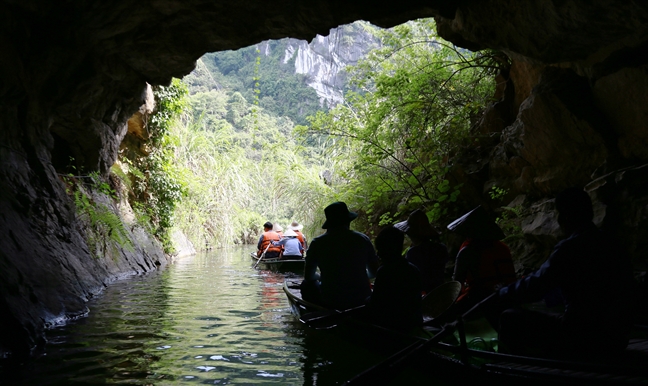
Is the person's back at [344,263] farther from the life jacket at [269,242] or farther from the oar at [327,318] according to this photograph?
the life jacket at [269,242]

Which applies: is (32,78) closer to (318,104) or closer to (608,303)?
(608,303)

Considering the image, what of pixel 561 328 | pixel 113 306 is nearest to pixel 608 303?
pixel 561 328

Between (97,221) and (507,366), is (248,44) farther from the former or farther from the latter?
(507,366)

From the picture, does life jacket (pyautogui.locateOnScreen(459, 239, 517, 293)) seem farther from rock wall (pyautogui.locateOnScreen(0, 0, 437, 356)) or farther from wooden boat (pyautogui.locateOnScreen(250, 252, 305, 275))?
wooden boat (pyautogui.locateOnScreen(250, 252, 305, 275))

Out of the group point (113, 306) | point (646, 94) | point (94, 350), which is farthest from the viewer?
point (113, 306)

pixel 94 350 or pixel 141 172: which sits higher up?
pixel 141 172

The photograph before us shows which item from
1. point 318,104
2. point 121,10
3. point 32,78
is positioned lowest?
point 32,78

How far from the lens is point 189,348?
450cm

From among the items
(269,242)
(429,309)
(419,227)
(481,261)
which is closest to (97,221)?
(269,242)

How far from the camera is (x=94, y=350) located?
430cm

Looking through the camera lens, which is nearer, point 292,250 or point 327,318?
point 327,318

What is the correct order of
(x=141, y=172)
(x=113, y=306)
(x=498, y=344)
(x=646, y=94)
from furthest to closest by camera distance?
(x=141, y=172) < (x=113, y=306) < (x=646, y=94) < (x=498, y=344)

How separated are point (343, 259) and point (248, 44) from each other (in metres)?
3.85

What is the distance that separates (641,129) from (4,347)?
7.00 m
